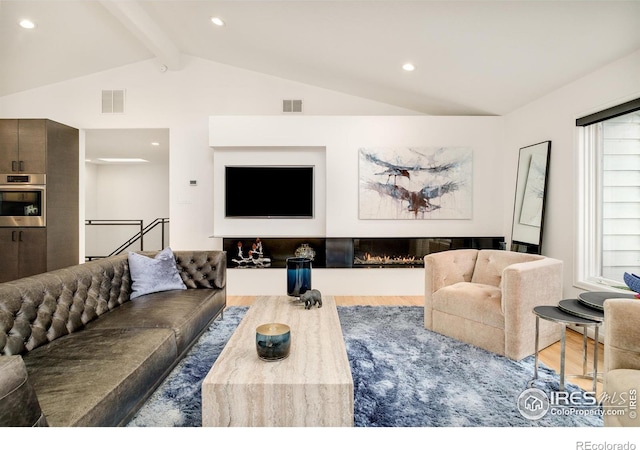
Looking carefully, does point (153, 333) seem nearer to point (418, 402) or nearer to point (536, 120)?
point (418, 402)

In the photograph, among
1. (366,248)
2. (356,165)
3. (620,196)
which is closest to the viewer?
(620,196)

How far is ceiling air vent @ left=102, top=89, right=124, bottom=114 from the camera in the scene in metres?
4.98

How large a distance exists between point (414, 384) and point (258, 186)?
3.32 metres

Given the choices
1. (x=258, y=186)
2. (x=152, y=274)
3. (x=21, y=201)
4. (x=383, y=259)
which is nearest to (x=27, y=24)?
Answer: (x=21, y=201)

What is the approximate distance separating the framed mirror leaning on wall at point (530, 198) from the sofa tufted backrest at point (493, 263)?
87 centimetres

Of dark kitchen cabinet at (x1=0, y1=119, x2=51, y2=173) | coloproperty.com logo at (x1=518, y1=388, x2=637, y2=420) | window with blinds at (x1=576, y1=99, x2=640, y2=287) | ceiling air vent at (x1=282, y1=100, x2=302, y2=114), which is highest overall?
ceiling air vent at (x1=282, y1=100, x2=302, y2=114)

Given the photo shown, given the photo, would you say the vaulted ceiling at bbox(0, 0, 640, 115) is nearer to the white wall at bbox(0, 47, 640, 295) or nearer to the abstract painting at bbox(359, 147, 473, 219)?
the white wall at bbox(0, 47, 640, 295)

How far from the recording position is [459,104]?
450cm

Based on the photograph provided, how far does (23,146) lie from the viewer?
4418 mm

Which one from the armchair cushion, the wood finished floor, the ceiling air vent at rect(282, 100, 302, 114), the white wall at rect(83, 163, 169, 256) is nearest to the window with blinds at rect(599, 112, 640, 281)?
the wood finished floor

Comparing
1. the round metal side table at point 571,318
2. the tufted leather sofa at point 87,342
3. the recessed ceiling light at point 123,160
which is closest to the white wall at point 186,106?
the tufted leather sofa at point 87,342

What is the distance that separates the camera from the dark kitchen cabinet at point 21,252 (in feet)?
14.3

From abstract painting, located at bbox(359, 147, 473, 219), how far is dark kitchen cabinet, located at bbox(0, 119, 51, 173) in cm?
419

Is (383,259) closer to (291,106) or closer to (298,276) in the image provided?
(298,276)
